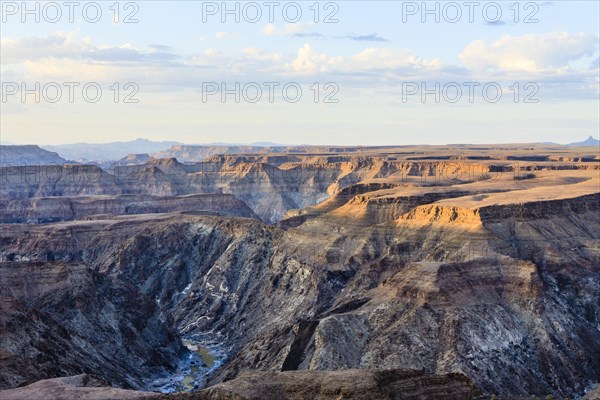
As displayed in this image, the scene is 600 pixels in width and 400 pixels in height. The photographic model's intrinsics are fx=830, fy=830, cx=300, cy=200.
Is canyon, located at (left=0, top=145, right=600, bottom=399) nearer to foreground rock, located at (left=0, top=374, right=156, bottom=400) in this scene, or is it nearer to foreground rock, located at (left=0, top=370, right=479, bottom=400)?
foreground rock, located at (left=0, top=370, right=479, bottom=400)

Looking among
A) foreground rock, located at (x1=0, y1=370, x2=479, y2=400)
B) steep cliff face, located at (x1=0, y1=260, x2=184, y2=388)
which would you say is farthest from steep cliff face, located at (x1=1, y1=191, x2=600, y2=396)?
foreground rock, located at (x1=0, y1=370, x2=479, y2=400)

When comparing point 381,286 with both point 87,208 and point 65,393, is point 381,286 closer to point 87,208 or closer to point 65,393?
point 65,393

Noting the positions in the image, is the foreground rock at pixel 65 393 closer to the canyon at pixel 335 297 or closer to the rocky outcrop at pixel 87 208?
the canyon at pixel 335 297

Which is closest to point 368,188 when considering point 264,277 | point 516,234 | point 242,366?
point 264,277

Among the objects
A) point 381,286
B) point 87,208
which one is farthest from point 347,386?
point 87,208

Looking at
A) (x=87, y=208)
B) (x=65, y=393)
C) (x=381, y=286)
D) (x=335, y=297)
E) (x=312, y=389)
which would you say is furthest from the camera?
(x=87, y=208)

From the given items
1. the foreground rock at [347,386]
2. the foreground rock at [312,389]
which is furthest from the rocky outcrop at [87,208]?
the foreground rock at [347,386]

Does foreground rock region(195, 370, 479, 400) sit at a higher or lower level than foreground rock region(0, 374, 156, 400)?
higher

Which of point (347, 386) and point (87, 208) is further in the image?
point (87, 208)
